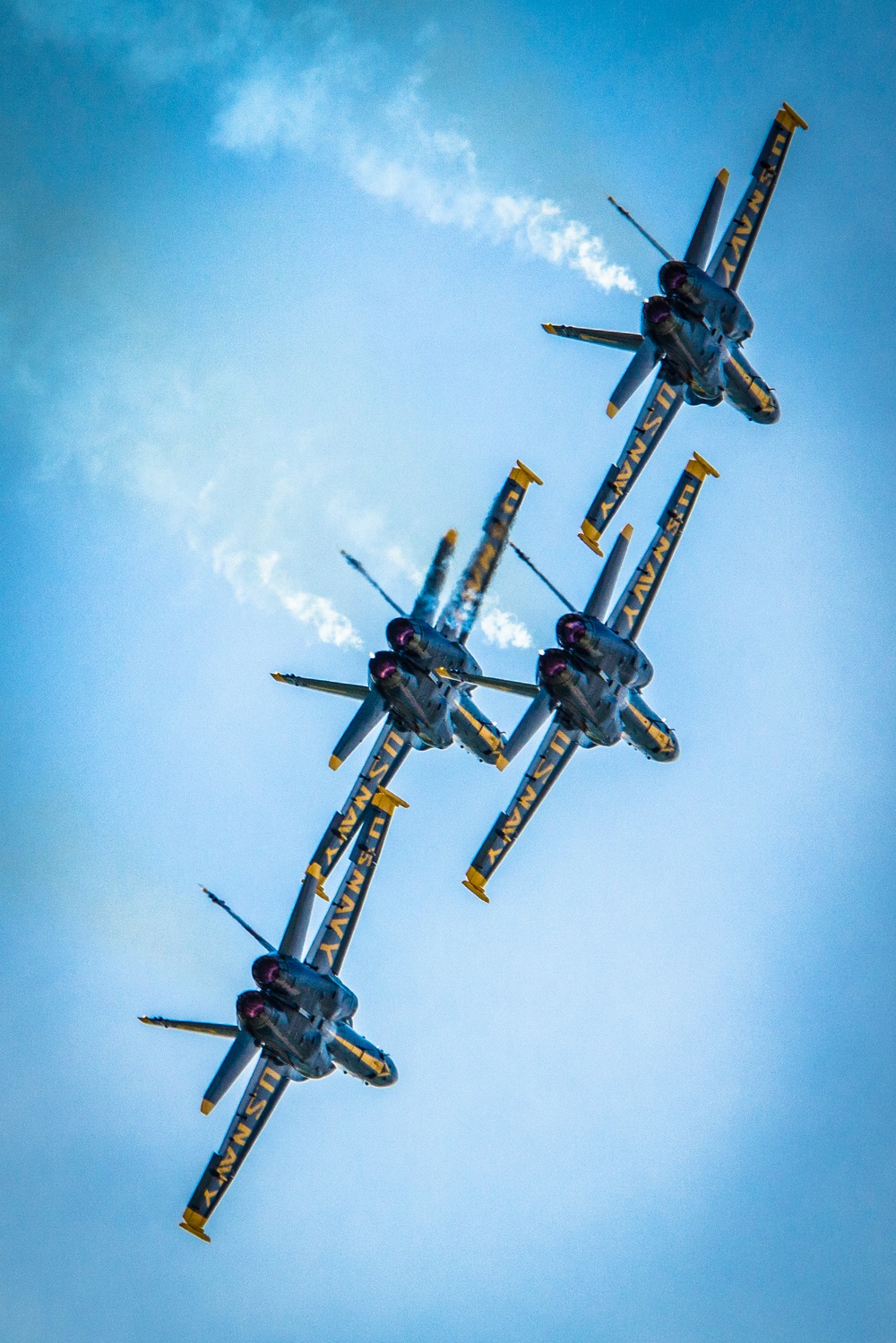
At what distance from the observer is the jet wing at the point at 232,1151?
91.3 m

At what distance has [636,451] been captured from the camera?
314 feet

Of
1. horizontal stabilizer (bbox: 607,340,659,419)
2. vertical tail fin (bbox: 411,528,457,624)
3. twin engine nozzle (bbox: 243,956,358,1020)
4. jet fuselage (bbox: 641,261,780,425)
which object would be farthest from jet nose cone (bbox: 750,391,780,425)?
twin engine nozzle (bbox: 243,956,358,1020)

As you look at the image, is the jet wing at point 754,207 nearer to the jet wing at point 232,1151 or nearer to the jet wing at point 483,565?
the jet wing at point 483,565

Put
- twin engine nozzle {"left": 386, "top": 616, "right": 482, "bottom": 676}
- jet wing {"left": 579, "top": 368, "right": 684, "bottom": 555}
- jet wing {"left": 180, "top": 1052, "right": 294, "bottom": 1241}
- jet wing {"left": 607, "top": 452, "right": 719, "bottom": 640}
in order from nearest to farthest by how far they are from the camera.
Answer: twin engine nozzle {"left": 386, "top": 616, "right": 482, "bottom": 676} → jet wing {"left": 180, "top": 1052, "right": 294, "bottom": 1241} → jet wing {"left": 607, "top": 452, "right": 719, "bottom": 640} → jet wing {"left": 579, "top": 368, "right": 684, "bottom": 555}

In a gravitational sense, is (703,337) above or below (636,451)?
above

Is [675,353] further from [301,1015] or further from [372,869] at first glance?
[301,1015]

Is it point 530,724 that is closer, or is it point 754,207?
point 530,724

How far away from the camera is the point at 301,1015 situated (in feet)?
290

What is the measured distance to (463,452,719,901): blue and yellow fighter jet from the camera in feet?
294

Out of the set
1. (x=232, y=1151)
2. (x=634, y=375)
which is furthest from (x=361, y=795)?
(x=634, y=375)

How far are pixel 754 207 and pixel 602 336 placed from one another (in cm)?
939

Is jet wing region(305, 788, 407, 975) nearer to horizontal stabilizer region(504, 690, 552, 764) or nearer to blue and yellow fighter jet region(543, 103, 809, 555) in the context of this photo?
horizontal stabilizer region(504, 690, 552, 764)

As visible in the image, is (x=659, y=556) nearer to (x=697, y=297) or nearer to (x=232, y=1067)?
(x=697, y=297)

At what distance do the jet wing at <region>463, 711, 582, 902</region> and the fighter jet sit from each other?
1.85 meters
